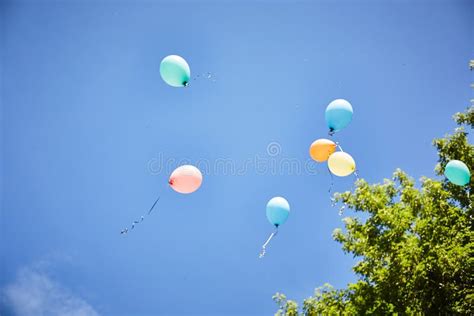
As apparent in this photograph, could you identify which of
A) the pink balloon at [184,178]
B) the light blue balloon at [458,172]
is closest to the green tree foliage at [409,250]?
the light blue balloon at [458,172]

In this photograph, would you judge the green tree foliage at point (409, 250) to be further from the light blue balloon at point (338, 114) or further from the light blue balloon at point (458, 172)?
the light blue balloon at point (338, 114)

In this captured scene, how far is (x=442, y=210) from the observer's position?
7.01 metres

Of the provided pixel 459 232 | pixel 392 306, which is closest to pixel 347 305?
pixel 392 306

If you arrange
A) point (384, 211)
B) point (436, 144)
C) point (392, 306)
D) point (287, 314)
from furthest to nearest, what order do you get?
1. point (436, 144)
2. point (287, 314)
3. point (384, 211)
4. point (392, 306)

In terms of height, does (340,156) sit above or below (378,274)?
above

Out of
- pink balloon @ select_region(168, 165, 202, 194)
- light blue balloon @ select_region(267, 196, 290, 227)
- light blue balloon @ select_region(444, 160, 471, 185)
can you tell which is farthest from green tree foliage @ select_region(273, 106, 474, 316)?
pink balloon @ select_region(168, 165, 202, 194)

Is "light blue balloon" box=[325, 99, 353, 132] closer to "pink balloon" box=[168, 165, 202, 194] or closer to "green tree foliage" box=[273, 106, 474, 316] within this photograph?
"green tree foliage" box=[273, 106, 474, 316]

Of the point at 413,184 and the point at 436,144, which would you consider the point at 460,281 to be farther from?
the point at 436,144

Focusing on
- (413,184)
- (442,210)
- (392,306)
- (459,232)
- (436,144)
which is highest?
(436,144)

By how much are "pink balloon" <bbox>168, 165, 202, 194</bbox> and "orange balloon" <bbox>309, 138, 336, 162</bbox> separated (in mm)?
2430

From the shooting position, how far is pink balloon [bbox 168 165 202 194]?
6781mm

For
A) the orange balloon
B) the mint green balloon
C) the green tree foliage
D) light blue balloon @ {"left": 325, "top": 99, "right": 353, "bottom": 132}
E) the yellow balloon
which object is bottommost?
the green tree foliage

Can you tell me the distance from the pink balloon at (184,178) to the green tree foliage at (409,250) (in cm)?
331

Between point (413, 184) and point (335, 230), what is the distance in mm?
1981
